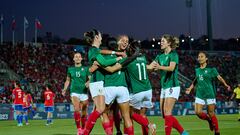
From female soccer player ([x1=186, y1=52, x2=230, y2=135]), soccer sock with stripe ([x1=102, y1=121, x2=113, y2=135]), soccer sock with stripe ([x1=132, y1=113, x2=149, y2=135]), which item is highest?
female soccer player ([x1=186, y1=52, x2=230, y2=135])

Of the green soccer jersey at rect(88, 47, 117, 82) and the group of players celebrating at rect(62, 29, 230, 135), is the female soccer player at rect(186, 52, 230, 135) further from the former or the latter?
the green soccer jersey at rect(88, 47, 117, 82)

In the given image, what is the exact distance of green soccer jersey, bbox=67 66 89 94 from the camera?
1747 centimetres

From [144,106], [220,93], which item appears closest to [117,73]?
[144,106]

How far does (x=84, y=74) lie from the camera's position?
17.7 m

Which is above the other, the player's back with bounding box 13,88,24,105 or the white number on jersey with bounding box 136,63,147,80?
the white number on jersey with bounding box 136,63,147,80

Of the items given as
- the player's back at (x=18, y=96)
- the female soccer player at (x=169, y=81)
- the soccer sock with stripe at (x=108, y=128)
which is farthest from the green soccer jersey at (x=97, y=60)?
the player's back at (x=18, y=96)

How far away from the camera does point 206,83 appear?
1709 centimetres

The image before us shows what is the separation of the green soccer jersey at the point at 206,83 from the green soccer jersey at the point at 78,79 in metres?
4.15

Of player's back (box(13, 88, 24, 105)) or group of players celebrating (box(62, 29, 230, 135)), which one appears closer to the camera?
group of players celebrating (box(62, 29, 230, 135))

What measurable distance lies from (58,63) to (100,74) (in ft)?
134

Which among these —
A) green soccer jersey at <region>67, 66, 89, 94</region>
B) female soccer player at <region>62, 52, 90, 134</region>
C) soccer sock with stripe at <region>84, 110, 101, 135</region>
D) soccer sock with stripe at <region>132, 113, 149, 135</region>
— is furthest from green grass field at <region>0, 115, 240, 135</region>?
soccer sock with stripe at <region>84, 110, 101, 135</region>

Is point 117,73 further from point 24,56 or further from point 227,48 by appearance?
point 227,48

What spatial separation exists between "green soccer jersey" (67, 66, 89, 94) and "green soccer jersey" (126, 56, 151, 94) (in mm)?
5151

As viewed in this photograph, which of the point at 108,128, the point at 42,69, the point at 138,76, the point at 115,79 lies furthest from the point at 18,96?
the point at 42,69
